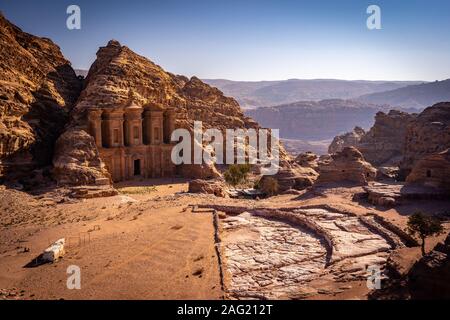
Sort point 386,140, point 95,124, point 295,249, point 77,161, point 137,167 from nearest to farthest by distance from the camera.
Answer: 1. point 295,249
2. point 77,161
3. point 95,124
4. point 137,167
5. point 386,140

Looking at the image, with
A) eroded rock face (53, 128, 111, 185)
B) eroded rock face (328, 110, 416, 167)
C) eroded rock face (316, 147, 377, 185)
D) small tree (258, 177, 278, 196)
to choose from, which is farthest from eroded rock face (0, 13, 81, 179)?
eroded rock face (328, 110, 416, 167)

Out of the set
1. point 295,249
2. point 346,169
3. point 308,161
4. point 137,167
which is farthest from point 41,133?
point 308,161

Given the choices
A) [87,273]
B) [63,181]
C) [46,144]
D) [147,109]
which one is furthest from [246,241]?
[147,109]

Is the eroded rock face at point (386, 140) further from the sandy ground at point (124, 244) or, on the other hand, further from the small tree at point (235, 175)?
the sandy ground at point (124, 244)

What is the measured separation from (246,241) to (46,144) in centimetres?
2748

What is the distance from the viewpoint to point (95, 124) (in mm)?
39750

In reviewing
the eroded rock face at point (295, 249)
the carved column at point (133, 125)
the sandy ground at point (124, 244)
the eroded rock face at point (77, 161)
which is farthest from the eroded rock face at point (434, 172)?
the carved column at point (133, 125)

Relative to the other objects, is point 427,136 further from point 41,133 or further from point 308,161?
point 41,133

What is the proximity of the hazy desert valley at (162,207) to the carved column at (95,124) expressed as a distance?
0.36 ft

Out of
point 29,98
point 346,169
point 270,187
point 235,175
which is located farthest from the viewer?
point 235,175

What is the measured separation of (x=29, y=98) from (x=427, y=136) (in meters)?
44.7
